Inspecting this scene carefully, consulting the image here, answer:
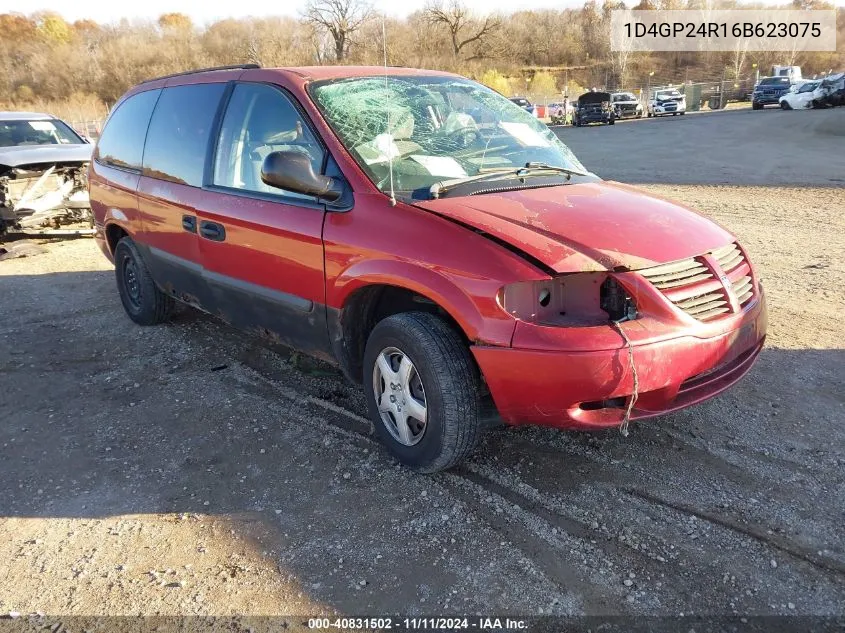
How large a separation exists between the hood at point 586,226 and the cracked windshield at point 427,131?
1.06 feet

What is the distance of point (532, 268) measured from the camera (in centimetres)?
253

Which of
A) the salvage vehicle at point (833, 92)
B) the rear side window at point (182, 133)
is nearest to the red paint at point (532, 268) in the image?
the rear side window at point (182, 133)

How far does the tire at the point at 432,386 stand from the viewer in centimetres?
276

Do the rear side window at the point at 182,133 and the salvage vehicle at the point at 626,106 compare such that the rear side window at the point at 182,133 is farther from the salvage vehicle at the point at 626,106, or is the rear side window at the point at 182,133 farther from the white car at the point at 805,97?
the salvage vehicle at the point at 626,106

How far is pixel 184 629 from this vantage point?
223 centimetres

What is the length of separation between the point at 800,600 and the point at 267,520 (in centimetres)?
207

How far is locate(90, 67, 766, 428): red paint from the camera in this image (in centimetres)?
253

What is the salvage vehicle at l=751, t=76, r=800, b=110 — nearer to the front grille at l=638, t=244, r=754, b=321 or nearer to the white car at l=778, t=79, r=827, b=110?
the white car at l=778, t=79, r=827, b=110

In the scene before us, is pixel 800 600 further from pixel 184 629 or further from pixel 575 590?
pixel 184 629

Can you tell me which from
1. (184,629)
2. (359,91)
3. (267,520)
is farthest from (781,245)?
(184,629)

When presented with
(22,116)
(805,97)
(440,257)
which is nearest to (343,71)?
(440,257)

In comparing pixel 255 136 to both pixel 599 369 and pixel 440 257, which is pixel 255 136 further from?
pixel 599 369

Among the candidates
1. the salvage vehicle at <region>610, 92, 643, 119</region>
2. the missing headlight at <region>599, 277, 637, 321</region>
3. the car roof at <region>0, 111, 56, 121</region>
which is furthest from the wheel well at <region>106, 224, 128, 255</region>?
the salvage vehicle at <region>610, 92, 643, 119</region>

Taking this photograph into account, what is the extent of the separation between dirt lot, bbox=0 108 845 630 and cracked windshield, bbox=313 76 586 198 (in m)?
1.42
